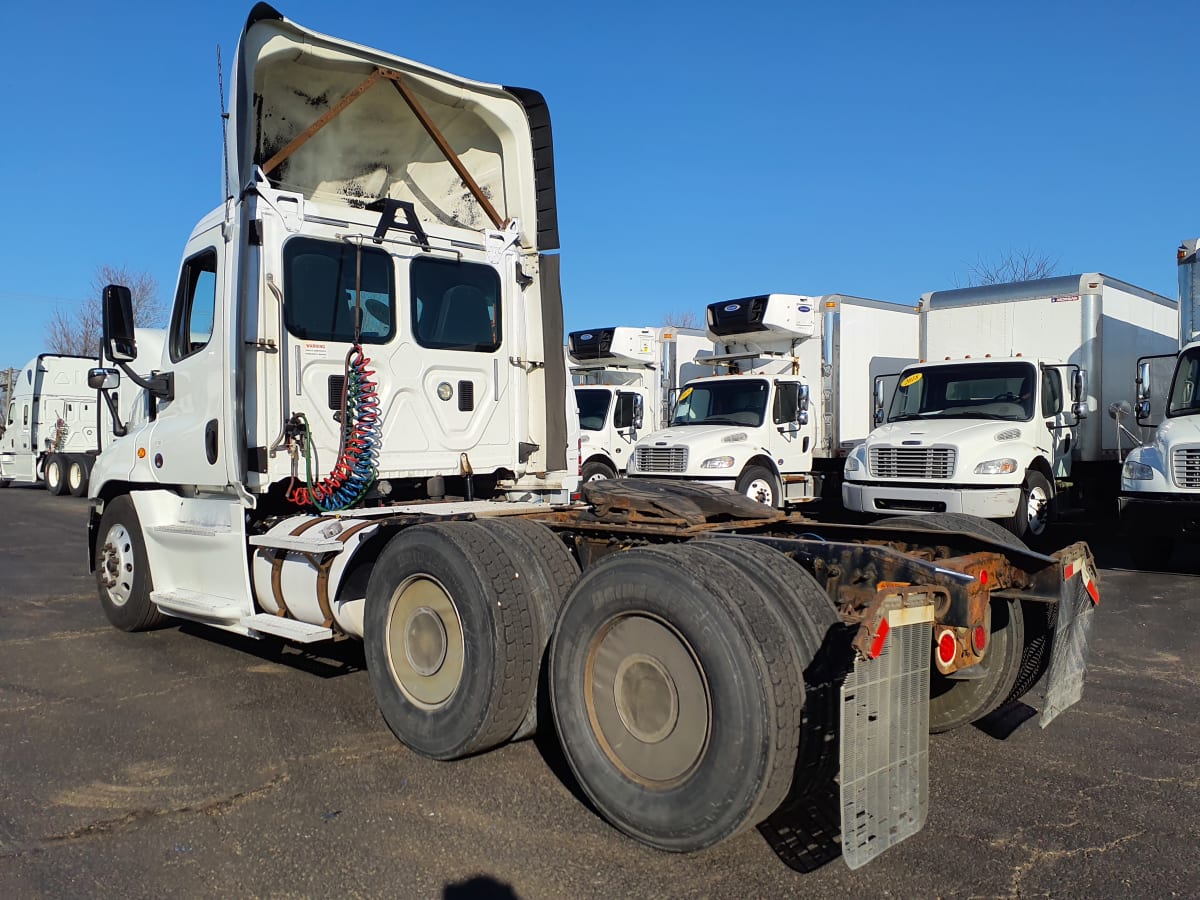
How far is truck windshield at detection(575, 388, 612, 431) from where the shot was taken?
55.4 ft

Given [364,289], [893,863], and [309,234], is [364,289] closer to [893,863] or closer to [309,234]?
[309,234]

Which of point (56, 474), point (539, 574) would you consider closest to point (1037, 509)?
point (539, 574)

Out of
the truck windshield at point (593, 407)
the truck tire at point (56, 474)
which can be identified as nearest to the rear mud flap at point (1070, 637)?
the truck windshield at point (593, 407)

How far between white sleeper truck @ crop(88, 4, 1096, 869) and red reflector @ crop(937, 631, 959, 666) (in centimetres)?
1

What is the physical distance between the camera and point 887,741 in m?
3.09

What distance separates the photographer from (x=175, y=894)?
3.24 metres

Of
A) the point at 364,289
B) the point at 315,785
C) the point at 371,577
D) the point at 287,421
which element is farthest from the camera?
the point at 364,289

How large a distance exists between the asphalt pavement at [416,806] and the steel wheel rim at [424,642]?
335 millimetres

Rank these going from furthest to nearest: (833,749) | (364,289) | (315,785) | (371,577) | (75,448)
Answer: (75,448), (364,289), (371,577), (315,785), (833,749)

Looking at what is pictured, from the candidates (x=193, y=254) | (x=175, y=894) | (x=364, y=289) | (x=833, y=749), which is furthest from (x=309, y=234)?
(x=833, y=749)

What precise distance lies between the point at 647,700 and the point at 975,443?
862 centimetres

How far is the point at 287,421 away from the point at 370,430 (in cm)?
52

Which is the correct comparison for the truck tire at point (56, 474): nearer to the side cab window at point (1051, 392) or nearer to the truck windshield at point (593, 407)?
the truck windshield at point (593, 407)

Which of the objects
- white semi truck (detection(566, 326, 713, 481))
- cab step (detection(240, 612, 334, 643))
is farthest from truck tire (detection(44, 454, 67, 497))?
cab step (detection(240, 612, 334, 643))
